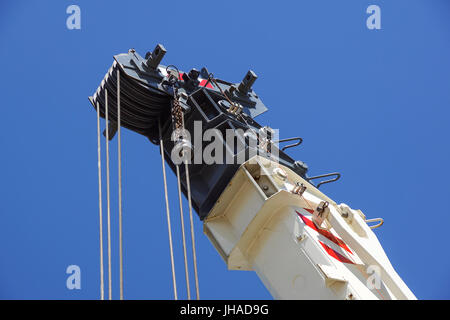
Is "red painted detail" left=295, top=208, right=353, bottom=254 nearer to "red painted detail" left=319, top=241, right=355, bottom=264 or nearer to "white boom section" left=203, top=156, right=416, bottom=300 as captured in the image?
"white boom section" left=203, top=156, right=416, bottom=300

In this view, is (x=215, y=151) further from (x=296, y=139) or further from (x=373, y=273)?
(x=373, y=273)

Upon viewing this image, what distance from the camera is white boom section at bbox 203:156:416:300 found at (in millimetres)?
7395

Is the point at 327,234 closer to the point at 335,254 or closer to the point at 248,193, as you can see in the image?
the point at 335,254

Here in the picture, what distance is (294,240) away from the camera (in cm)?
779

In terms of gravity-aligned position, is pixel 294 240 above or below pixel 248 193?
below

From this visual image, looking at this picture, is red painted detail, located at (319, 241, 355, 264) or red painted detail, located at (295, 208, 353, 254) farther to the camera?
red painted detail, located at (295, 208, 353, 254)

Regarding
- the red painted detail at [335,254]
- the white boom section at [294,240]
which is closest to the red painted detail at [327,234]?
the white boom section at [294,240]

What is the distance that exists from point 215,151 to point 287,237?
2.16 metres

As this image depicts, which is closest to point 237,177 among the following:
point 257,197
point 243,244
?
point 257,197

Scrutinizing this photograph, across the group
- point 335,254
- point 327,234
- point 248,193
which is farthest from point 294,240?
point 248,193

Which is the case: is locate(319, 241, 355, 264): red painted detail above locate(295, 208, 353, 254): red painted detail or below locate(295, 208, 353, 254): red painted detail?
below

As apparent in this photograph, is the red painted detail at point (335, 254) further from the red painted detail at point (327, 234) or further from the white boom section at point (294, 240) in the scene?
the red painted detail at point (327, 234)

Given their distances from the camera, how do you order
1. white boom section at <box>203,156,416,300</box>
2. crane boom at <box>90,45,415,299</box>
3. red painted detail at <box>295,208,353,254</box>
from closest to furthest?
white boom section at <box>203,156,416,300</box>
crane boom at <box>90,45,415,299</box>
red painted detail at <box>295,208,353,254</box>

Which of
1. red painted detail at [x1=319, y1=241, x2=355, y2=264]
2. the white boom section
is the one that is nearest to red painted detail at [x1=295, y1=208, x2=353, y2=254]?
the white boom section
